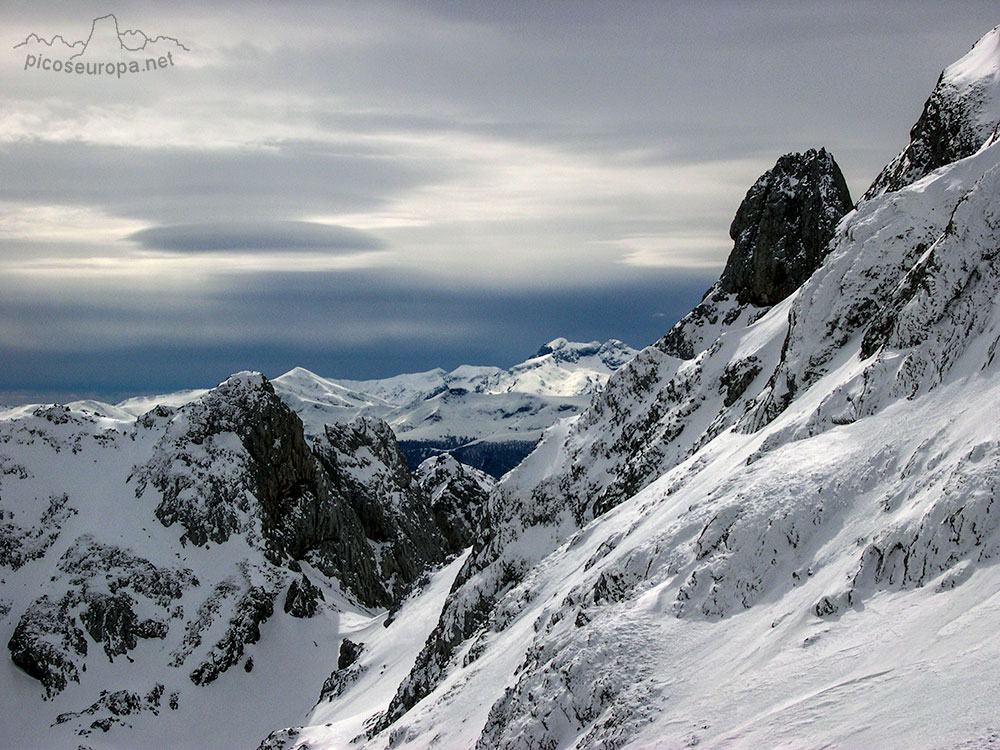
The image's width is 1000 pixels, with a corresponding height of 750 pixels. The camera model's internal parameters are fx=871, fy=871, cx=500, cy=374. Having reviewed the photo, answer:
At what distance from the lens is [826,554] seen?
107ft

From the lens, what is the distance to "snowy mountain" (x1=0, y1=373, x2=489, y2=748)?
307 ft

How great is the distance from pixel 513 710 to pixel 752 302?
5575 centimetres

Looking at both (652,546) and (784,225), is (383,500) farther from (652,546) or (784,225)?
(652,546)

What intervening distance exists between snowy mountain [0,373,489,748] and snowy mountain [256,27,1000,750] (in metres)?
40.7

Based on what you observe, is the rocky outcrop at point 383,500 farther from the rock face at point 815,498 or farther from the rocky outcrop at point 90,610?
the rock face at point 815,498

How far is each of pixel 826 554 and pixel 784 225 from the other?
58746 millimetres

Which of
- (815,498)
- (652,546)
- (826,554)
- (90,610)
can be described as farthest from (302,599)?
(826,554)

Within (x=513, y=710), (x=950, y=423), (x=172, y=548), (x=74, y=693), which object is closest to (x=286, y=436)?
(x=172, y=548)

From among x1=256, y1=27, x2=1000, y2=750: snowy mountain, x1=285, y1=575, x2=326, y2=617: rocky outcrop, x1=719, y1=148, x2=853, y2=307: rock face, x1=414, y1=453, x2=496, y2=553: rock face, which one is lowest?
x1=285, y1=575, x2=326, y2=617: rocky outcrop

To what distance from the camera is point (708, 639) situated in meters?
33.5

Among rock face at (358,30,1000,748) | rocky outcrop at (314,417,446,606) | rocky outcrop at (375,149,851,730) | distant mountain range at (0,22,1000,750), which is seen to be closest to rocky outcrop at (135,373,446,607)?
rocky outcrop at (314,417,446,606)

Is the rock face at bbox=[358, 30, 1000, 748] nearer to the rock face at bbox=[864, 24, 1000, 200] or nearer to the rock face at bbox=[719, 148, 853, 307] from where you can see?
the rock face at bbox=[864, 24, 1000, 200]

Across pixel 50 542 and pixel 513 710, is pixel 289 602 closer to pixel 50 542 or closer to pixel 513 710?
pixel 50 542

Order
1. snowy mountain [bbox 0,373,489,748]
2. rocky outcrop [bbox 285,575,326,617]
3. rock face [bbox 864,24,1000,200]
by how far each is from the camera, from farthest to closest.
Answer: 1. rocky outcrop [bbox 285,575,326,617]
2. snowy mountain [bbox 0,373,489,748]
3. rock face [bbox 864,24,1000,200]
